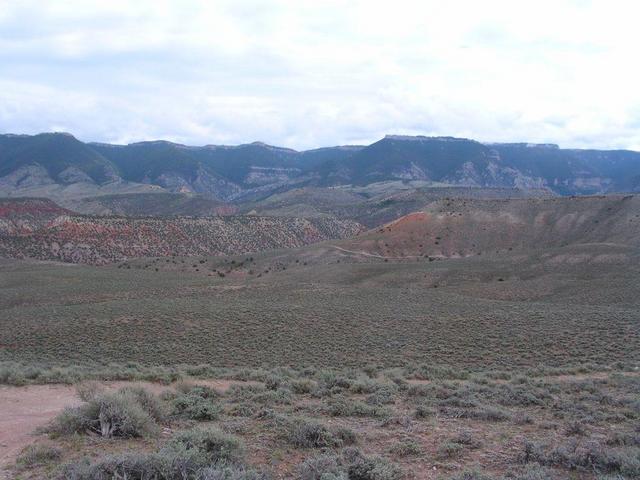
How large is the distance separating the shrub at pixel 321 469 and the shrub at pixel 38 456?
390cm

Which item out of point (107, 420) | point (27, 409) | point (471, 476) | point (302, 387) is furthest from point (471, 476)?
point (27, 409)

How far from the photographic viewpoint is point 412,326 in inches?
1054

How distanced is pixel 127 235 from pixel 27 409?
228ft

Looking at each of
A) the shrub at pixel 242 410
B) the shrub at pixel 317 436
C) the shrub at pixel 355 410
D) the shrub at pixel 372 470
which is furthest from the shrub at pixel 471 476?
the shrub at pixel 242 410

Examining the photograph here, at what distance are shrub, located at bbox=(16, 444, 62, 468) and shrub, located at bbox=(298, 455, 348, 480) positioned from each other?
390 cm

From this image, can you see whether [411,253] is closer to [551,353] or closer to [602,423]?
[551,353]

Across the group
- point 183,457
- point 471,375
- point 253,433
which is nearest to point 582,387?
point 471,375

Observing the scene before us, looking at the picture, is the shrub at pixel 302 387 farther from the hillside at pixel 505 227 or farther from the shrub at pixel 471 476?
the hillside at pixel 505 227

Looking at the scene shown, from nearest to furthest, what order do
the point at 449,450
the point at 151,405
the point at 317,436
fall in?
the point at 449,450 < the point at 317,436 < the point at 151,405

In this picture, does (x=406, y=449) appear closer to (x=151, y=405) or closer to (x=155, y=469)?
(x=155, y=469)

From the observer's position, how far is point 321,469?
25.7 ft

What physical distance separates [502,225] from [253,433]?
71093mm

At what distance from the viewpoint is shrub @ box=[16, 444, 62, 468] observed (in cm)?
817

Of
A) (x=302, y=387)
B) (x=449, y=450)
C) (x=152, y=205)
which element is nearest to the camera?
(x=449, y=450)
